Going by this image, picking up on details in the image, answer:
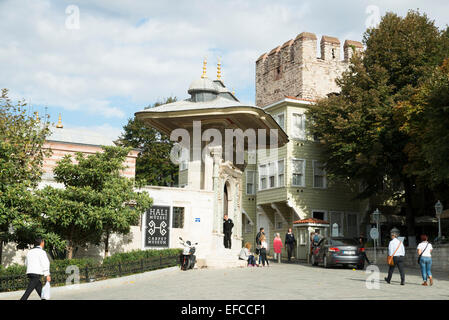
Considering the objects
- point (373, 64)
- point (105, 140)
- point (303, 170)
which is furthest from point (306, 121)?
point (105, 140)

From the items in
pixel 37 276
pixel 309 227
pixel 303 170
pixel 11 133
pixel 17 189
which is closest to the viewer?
pixel 37 276

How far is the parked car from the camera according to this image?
26094mm

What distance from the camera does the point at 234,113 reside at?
26.1m

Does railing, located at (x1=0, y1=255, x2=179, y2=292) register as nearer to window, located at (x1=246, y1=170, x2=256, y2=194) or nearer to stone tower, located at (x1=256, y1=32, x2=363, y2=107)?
window, located at (x1=246, y1=170, x2=256, y2=194)

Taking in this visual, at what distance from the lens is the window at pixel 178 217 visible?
27.3 meters

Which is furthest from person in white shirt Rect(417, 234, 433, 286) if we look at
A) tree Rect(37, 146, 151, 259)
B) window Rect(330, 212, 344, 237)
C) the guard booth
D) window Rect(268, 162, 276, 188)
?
window Rect(268, 162, 276, 188)

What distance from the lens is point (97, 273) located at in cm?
1830

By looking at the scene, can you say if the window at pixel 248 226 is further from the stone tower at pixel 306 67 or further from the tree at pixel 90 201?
the tree at pixel 90 201

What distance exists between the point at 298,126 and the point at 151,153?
1473 centimetres

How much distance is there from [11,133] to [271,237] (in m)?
27.1

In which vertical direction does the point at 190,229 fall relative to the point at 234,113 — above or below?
below

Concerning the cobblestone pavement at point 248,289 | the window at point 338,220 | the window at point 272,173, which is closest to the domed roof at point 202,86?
the cobblestone pavement at point 248,289

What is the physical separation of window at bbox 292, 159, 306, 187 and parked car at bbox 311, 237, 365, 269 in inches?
640
